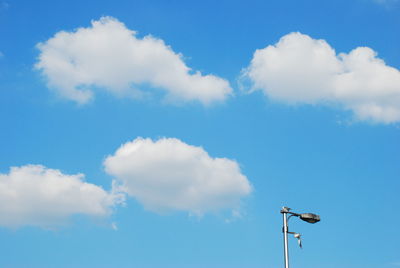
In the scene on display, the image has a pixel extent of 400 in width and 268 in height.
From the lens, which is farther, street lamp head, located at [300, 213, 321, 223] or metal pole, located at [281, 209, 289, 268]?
street lamp head, located at [300, 213, 321, 223]

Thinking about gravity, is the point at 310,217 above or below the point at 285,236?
above

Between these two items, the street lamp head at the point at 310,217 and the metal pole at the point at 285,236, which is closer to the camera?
the metal pole at the point at 285,236

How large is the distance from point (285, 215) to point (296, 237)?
1614 mm

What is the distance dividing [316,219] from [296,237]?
1.75m

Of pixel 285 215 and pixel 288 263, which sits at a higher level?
pixel 285 215

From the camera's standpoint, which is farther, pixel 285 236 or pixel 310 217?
pixel 310 217

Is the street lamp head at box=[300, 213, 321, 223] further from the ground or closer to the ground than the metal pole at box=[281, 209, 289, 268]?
further from the ground

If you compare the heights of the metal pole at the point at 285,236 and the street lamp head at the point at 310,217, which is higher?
the street lamp head at the point at 310,217

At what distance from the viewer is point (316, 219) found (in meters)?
25.1

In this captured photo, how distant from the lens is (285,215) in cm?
2545

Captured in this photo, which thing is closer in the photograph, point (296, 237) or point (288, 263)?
point (288, 263)

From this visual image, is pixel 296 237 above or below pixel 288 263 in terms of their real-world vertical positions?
above

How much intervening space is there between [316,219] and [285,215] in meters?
1.48

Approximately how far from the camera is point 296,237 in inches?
1033
